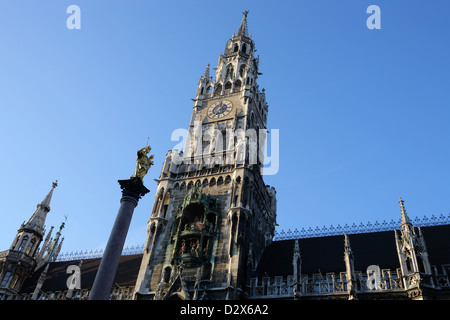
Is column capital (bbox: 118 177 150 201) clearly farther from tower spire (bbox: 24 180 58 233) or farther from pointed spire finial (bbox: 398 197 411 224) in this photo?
tower spire (bbox: 24 180 58 233)

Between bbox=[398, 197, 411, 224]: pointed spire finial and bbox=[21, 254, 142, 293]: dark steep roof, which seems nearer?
bbox=[398, 197, 411, 224]: pointed spire finial

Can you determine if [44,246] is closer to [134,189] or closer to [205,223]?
[205,223]

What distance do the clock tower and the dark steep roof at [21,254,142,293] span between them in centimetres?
570

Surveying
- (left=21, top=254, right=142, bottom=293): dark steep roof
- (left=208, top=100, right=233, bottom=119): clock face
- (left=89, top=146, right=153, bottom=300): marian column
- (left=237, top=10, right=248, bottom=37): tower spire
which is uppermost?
(left=237, top=10, right=248, bottom=37): tower spire

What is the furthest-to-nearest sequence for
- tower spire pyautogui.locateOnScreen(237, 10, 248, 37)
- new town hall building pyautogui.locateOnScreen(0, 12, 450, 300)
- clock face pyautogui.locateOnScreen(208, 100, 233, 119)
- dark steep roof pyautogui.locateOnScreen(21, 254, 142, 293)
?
tower spire pyautogui.locateOnScreen(237, 10, 248, 37) → clock face pyautogui.locateOnScreen(208, 100, 233, 119) → dark steep roof pyautogui.locateOnScreen(21, 254, 142, 293) → new town hall building pyautogui.locateOnScreen(0, 12, 450, 300)

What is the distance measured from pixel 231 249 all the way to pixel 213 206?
179 inches

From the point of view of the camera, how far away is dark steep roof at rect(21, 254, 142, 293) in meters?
36.5

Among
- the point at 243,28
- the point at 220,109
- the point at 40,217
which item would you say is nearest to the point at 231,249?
the point at 220,109

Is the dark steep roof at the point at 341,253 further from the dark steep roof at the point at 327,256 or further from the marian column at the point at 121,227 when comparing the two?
the marian column at the point at 121,227

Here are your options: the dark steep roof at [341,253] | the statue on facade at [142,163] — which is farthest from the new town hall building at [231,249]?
the statue on facade at [142,163]

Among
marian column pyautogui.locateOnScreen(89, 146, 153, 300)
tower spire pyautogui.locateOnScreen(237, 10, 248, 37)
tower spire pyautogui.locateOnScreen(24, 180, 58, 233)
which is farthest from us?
tower spire pyautogui.locateOnScreen(237, 10, 248, 37)

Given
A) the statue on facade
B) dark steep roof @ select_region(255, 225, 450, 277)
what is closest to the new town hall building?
dark steep roof @ select_region(255, 225, 450, 277)

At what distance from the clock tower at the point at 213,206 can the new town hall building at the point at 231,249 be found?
0.30ft
